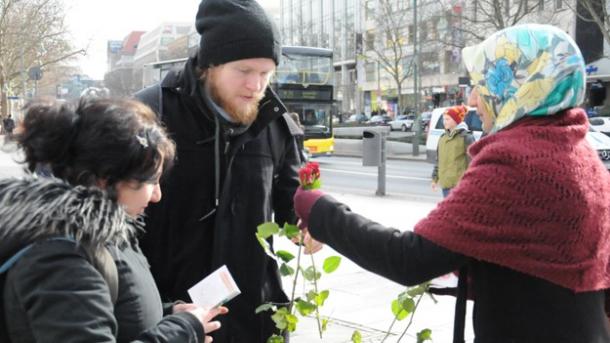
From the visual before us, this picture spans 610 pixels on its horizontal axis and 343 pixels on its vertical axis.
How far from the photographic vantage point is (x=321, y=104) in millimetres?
19094

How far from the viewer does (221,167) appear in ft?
7.17

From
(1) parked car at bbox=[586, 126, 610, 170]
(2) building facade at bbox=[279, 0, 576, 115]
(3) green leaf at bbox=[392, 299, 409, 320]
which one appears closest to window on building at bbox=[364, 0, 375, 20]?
(2) building facade at bbox=[279, 0, 576, 115]

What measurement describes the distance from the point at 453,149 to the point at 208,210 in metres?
6.14

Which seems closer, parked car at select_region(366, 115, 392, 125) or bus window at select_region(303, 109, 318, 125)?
bus window at select_region(303, 109, 318, 125)

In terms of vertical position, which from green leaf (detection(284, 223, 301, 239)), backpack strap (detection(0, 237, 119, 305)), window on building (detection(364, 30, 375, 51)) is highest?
window on building (detection(364, 30, 375, 51))

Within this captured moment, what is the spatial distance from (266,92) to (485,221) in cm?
109

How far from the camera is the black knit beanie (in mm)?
2184

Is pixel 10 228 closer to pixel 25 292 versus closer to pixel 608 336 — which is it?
pixel 25 292

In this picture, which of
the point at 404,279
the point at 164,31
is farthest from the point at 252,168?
the point at 164,31

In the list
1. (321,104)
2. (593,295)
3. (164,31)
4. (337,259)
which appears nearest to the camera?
(593,295)

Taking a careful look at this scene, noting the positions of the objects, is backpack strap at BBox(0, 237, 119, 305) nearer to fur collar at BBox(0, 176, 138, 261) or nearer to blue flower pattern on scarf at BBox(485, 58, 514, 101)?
fur collar at BBox(0, 176, 138, 261)

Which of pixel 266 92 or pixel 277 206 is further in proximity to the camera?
pixel 277 206

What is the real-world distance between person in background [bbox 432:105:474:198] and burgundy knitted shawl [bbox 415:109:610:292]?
634 cm

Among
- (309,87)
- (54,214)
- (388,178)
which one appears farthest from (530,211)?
(309,87)
